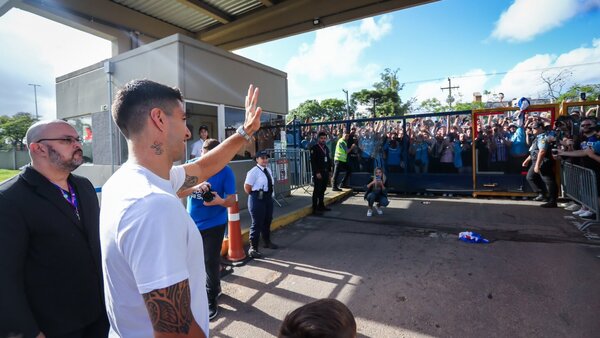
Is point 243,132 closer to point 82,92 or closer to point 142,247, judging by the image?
point 142,247

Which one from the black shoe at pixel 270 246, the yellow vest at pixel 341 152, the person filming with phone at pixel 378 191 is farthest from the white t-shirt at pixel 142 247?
the yellow vest at pixel 341 152

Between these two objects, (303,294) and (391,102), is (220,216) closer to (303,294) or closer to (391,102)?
(303,294)

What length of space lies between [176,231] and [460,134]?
1067 centimetres

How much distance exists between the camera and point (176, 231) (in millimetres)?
1044

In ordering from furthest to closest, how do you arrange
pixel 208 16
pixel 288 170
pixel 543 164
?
pixel 208 16 → pixel 288 170 → pixel 543 164

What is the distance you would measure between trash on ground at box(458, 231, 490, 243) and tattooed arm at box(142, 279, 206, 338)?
5.91 meters

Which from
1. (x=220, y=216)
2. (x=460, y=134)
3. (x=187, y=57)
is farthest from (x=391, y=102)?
(x=220, y=216)

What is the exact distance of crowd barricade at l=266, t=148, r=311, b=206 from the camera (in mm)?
8914

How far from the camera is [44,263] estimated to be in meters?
1.78

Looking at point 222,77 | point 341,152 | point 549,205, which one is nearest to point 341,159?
point 341,152

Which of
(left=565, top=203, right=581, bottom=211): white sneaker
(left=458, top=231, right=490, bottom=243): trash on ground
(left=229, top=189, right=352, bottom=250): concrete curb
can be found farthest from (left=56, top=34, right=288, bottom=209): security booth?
(left=565, top=203, right=581, bottom=211): white sneaker

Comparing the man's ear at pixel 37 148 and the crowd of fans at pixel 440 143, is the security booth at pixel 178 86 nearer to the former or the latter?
the crowd of fans at pixel 440 143

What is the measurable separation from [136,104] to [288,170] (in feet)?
27.2

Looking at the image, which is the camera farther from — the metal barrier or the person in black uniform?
the metal barrier
